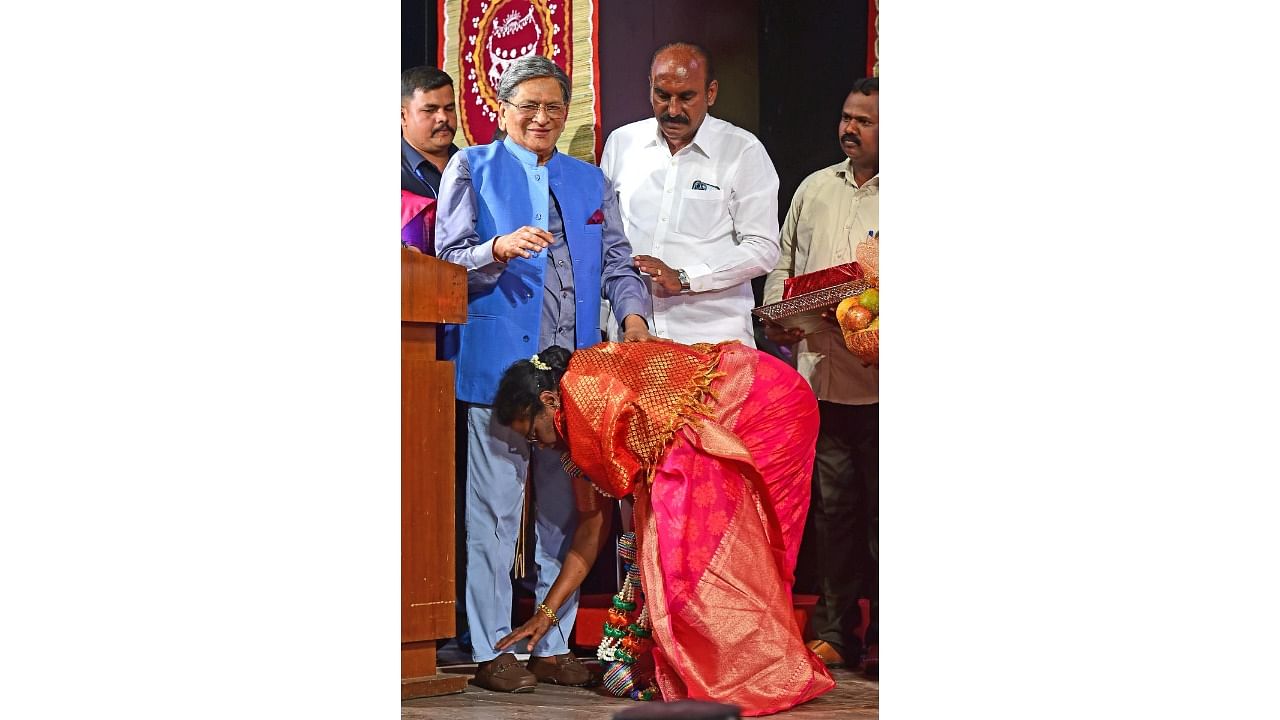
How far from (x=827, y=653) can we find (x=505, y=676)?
3.66 ft

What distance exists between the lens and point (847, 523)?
4.60 metres

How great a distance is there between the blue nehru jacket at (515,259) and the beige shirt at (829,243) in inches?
23.2

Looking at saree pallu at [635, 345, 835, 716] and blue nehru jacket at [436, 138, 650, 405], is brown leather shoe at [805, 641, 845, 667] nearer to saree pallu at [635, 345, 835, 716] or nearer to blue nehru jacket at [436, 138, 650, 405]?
saree pallu at [635, 345, 835, 716]

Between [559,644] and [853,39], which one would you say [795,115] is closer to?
[853,39]

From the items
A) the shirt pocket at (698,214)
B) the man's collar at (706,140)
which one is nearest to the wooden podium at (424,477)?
the shirt pocket at (698,214)

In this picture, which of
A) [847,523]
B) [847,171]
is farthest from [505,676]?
[847,171]

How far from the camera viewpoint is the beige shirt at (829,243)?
461cm

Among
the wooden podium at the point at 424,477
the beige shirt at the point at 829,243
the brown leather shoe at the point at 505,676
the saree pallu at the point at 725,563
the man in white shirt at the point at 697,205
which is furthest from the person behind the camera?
the man in white shirt at the point at 697,205

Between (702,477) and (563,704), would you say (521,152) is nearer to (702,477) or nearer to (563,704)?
(702,477)

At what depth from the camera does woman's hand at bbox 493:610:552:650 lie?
14.5 ft

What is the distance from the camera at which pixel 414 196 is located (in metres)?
4.63

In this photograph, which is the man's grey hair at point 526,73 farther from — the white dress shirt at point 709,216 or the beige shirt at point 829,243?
the beige shirt at point 829,243
